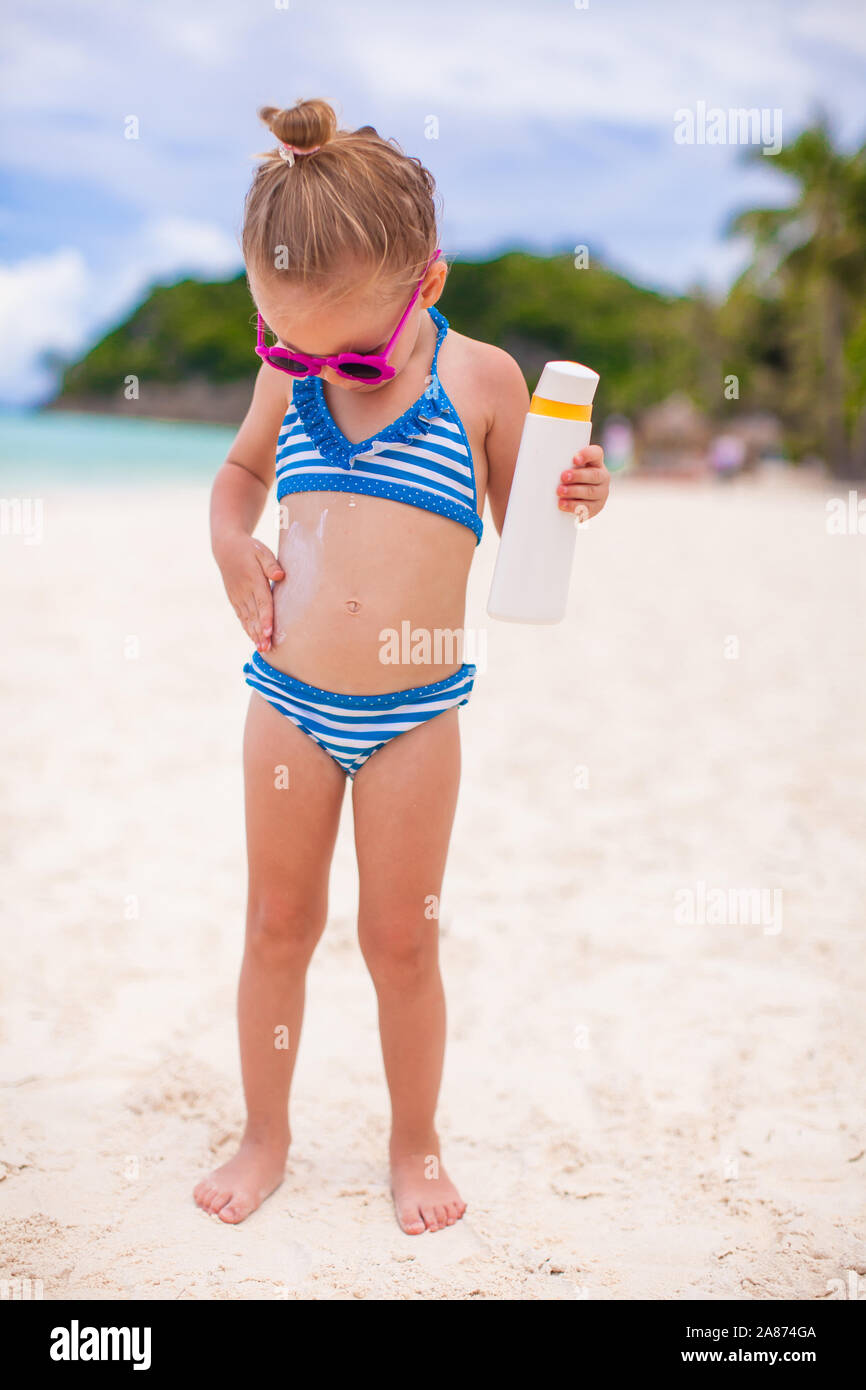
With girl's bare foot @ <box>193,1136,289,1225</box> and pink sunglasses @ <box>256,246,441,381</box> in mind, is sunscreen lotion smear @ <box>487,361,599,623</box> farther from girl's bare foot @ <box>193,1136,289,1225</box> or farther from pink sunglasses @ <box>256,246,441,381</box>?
girl's bare foot @ <box>193,1136,289,1225</box>

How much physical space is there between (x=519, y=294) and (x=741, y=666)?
164 feet

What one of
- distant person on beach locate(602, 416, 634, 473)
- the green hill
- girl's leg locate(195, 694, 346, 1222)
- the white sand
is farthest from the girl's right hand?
the green hill

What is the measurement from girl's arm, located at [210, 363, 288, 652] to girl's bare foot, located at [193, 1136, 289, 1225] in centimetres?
102

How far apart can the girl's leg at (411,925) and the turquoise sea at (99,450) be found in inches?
593

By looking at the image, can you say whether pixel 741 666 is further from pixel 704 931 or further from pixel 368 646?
Answer: pixel 368 646

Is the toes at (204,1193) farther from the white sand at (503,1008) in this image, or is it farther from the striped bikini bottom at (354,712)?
the striped bikini bottom at (354,712)

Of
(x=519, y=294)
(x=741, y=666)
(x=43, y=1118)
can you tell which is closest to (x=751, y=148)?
(x=741, y=666)

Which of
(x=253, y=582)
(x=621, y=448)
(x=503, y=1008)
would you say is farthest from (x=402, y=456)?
(x=621, y=448)

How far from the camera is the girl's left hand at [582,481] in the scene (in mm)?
1750

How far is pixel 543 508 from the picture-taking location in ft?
5.79

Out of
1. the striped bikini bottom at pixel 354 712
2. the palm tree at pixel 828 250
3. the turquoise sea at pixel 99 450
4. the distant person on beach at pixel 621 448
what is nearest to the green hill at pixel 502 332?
the turquoise sea at pixel 99 450

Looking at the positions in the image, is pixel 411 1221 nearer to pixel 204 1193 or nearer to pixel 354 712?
pixel 204 1193

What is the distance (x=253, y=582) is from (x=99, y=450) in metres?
32.4

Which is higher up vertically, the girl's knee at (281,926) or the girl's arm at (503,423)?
the girl's arm at (503,423)
